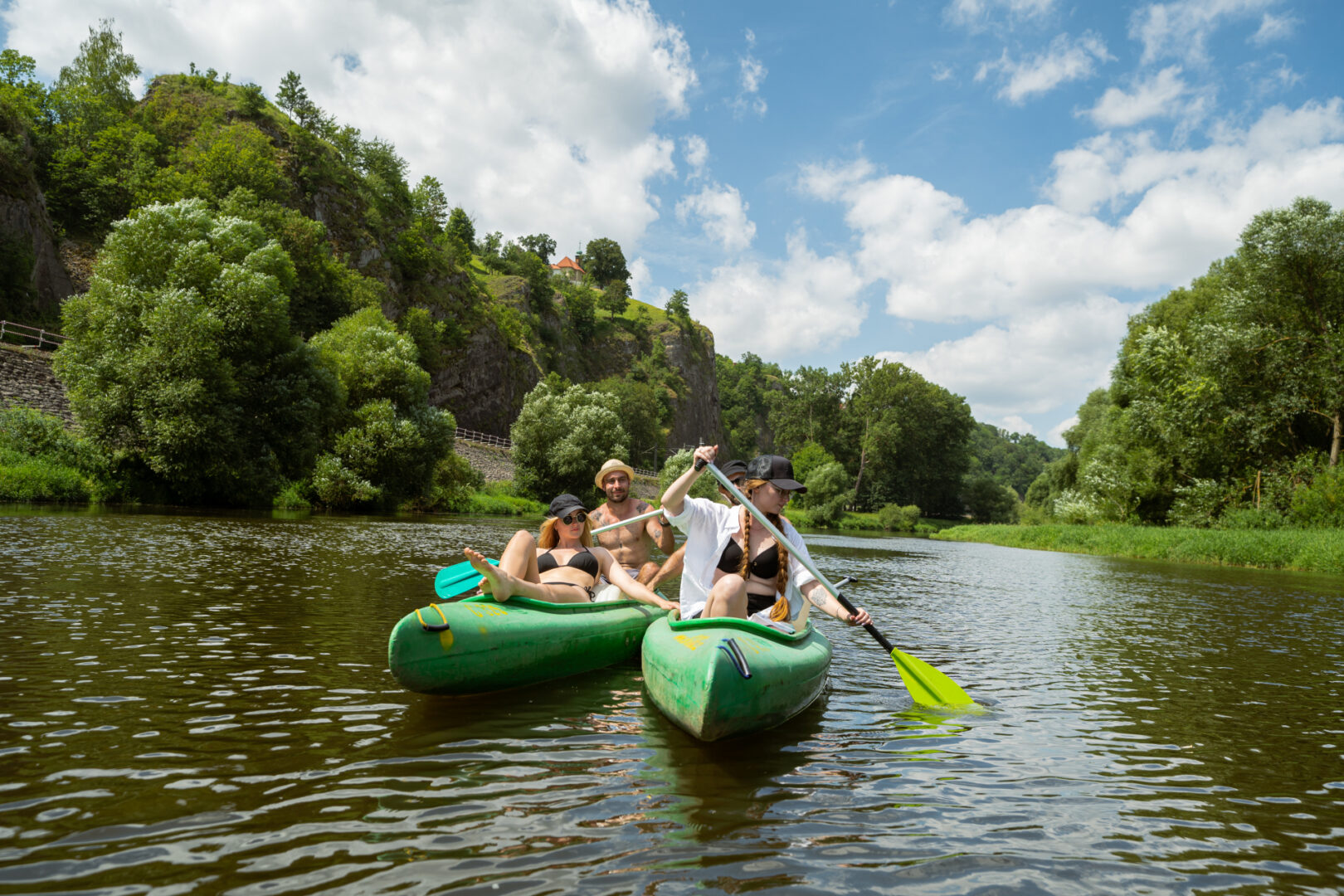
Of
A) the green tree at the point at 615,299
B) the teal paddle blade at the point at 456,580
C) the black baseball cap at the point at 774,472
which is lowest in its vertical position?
the teal paddle blade at the point at 456,580

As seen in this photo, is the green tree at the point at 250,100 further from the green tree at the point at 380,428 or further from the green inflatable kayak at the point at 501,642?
the green inflatable kayak at the point at 501,642

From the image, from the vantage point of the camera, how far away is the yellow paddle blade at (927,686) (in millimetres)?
6305

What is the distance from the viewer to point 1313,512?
926 inches

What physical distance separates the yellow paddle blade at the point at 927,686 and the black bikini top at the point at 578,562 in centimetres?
299

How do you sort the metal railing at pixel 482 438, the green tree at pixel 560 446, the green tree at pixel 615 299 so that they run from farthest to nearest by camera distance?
the green tree at pixel 615 299, the metal railing at pixel 482 438, the green tree at pixel 560 446

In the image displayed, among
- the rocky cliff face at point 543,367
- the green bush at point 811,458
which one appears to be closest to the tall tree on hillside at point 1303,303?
the rocky cliff face at point 543,367

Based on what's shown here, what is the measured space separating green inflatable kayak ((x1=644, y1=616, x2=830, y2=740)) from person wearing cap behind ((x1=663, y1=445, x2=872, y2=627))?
1.12ft

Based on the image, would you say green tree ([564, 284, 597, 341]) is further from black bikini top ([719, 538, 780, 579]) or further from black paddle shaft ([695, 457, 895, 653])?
black bikini top ([719, 538, 780, 579])

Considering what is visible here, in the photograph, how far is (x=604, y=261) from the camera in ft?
388

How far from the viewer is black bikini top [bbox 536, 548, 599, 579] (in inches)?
284

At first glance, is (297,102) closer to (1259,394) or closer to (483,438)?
(483,438)

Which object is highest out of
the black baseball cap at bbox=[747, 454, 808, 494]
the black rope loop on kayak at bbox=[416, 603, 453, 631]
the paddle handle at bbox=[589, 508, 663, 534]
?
the black baseball cap at bbox=[747, 454, 808, 494]

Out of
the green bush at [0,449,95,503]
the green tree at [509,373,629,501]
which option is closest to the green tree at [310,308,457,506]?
the green bush at [0,449,95,503]

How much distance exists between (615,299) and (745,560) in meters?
108
